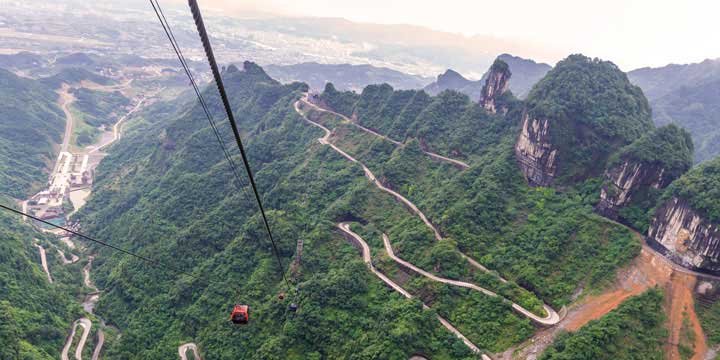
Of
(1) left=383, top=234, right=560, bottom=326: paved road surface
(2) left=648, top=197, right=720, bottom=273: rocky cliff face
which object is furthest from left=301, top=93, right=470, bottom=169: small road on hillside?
(2) left=648, top=197, right=720, bottom=273: rocky cliff face

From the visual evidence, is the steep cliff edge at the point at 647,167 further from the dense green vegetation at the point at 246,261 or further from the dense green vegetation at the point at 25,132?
the dense green vegetation at the point at 25,132

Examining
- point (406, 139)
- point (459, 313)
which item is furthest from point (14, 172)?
point (459, 313)

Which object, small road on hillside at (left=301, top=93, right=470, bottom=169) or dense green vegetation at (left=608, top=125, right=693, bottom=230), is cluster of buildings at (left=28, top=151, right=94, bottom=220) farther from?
dense green vegetation at (left=608, top=125, right=693, bottom=230)

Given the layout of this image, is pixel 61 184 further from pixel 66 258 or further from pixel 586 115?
pixel 586 115

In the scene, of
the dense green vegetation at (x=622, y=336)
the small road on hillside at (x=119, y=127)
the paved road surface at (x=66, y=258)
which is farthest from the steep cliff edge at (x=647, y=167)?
the small road on hillside at (x=119, y=127)

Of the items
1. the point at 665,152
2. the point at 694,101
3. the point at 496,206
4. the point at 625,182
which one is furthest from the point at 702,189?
the point at 694,101
